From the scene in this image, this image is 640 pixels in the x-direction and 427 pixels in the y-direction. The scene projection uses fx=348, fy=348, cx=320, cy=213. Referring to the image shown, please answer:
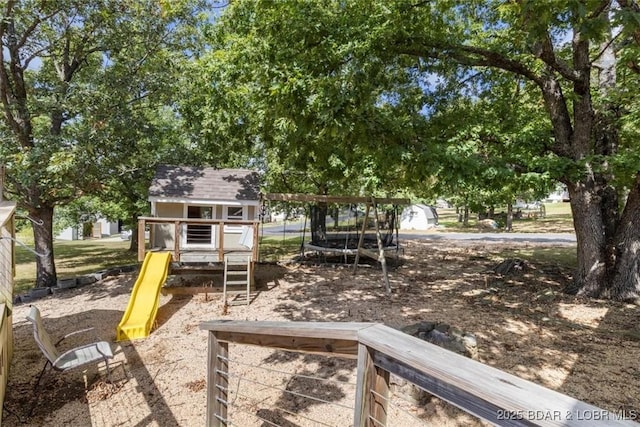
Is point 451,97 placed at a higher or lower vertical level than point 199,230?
higher

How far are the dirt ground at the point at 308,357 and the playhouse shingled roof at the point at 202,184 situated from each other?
2.81 m

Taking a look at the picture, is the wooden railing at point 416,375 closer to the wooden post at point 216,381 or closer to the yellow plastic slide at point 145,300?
the wooden post at point 216,381

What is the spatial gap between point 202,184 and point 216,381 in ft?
31.0

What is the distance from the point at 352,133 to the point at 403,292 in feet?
13.9

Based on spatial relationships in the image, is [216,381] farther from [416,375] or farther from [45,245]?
[45,245]

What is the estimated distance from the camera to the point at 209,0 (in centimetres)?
1014

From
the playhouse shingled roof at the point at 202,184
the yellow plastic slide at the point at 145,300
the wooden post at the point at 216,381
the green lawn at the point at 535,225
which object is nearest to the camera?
the wooden post at the point at 216,381

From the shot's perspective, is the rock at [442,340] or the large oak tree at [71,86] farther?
the large oak tree at [71,86]

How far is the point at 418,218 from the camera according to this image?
29.8 m

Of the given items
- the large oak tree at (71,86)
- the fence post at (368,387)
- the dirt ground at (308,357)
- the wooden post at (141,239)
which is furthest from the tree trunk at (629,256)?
the large oak tree at (71,86)

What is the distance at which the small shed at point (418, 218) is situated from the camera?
29.5m

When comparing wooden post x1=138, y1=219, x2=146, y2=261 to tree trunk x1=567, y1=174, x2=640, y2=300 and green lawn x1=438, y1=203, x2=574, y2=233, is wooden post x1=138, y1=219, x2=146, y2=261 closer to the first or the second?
tree trunk x1=567, y1=174, x2=640, y2=300

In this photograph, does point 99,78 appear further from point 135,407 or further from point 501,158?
point 501,158

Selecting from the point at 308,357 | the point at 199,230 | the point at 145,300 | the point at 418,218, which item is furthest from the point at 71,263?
the point at 418,218
